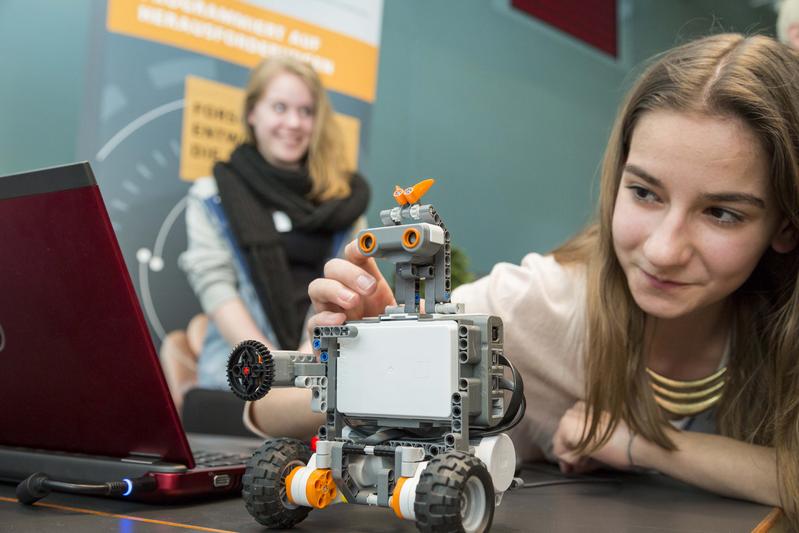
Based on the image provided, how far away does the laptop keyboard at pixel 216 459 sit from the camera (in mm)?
683

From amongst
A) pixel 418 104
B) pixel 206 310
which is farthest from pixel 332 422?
pixel 418 104

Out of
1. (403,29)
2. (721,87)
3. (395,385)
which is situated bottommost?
(395,385)

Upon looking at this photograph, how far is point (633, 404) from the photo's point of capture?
908 mm

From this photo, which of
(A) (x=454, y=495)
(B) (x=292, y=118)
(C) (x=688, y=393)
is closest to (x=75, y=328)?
(A) (x=454, y=495)

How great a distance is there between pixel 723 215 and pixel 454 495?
524mm

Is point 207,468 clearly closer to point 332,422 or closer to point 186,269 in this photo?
point 332,422

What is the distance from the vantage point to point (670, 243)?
80 centimetres

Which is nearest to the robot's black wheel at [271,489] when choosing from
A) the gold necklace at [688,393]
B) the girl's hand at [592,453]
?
the girl's hand at [592,453]

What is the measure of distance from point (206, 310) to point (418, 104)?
128cm

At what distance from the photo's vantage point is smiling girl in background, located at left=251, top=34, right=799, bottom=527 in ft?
2.63

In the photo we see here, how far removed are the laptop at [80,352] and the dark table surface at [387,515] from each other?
1.0 inches

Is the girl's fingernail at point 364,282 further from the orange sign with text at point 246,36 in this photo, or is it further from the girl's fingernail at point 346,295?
the orange sign with text at point 246,36

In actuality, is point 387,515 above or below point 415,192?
below

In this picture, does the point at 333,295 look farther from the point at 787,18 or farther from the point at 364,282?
the point at 787,18
